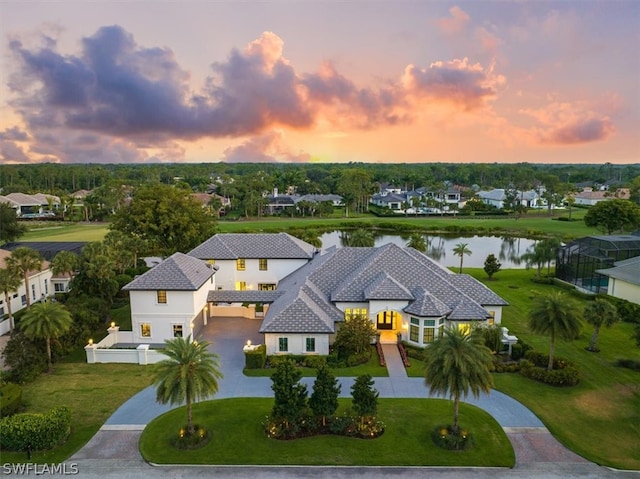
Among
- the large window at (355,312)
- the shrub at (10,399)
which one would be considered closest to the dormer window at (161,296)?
the shrub at (10,399)

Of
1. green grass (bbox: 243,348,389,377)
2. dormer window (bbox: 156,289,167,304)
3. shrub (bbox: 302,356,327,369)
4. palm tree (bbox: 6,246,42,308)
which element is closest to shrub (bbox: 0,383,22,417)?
dormer window (bbox: 156,289,167,304)

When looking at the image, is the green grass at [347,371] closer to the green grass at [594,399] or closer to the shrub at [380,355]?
the shrub at [380,355]

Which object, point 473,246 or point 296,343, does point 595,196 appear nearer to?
point 473,246

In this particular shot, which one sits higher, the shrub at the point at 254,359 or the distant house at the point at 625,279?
the distant house at the point at 625,279

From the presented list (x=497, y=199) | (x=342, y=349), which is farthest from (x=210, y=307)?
(x=497, y=199)

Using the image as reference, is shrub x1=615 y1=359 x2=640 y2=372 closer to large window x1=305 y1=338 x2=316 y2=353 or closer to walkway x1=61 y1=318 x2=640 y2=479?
walkway x1=61 y1=318 x2=640 y2=479

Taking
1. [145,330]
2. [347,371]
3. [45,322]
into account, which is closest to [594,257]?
[347,371]
